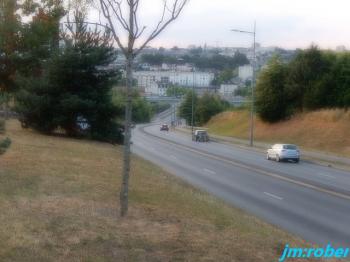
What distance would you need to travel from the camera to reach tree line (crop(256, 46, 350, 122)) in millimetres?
65688

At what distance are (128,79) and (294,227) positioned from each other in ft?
21.8

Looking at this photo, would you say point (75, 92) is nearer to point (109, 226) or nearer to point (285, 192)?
point (285, 192)

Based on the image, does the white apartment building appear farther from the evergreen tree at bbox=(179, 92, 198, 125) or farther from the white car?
the white car

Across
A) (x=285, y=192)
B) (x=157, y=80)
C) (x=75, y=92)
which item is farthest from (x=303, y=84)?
(x=157, y=80)

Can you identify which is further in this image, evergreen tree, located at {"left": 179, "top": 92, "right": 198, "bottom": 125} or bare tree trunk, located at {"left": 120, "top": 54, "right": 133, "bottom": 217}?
evergreen tree, located at {"left": 179, "top": 92, "right": 198, "bottom": 125}

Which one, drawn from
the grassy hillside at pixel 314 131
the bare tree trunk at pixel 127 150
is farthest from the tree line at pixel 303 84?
the bare tree trunk at pixel 127 150

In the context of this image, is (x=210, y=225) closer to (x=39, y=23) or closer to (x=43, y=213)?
(x=43, y=213)

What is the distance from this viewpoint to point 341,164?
139 ft

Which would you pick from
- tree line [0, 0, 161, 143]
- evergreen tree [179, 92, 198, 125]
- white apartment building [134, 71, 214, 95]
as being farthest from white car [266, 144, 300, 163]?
white apartment building [134, 71, 214, 95]

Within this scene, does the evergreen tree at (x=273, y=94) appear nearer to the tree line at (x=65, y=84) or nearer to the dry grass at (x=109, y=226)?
the tree line at (x=65, y=84)

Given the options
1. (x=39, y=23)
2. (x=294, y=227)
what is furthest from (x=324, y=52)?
(x=294, y=227)

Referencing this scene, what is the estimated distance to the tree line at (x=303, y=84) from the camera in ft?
216

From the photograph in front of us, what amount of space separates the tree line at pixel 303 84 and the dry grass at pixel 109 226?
Answer: 5197 centimetres

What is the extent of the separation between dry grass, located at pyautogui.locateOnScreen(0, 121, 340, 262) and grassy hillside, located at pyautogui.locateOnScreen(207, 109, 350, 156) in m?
38.7
